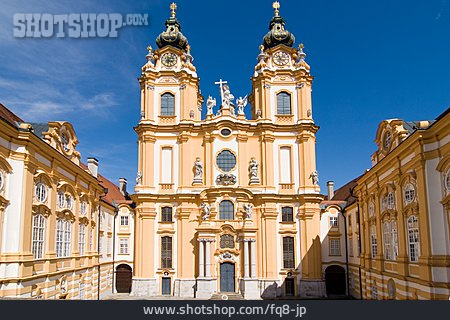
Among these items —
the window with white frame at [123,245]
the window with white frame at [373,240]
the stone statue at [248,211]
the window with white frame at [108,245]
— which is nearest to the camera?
the window with white frame at [373,240]

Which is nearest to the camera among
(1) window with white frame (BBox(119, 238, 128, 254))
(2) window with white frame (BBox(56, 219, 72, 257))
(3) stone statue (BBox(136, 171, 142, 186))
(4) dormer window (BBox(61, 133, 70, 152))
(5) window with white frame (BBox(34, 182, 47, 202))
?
(5) window with white frame (BBox(34, 182, 47, 202))

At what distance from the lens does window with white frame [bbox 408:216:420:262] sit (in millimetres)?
19105

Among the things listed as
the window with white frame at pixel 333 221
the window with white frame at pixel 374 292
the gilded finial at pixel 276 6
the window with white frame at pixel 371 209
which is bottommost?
the window with white frame at pixel 374 292

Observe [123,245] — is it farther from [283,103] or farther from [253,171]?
[283,103]

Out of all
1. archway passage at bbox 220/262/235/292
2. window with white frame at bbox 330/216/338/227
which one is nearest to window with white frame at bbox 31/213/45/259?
archway passage at bbox 220/262/235/292

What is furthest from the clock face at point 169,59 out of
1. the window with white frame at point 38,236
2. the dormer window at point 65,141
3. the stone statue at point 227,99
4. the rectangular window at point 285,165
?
the window with white frame at point 38,236

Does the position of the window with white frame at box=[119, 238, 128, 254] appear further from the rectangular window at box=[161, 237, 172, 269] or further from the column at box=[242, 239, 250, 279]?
the column at box=[242, 239, 250, 279]

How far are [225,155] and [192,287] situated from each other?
1241 centimetres

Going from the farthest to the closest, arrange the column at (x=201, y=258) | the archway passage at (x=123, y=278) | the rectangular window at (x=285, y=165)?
1. the archway passage at (x=123, y=278)
2. the rectangular window at (x=285, y=165)
3. the column at (x=201, y=258)

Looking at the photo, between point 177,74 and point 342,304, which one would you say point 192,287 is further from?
point 342,304

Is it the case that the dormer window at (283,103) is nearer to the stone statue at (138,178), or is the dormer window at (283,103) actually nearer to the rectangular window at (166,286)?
the stone statue at (138,178)

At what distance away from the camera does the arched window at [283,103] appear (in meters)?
39.7

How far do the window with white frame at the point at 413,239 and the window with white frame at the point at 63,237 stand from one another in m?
19.4

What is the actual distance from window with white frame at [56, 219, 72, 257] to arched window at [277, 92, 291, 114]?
2281cm
